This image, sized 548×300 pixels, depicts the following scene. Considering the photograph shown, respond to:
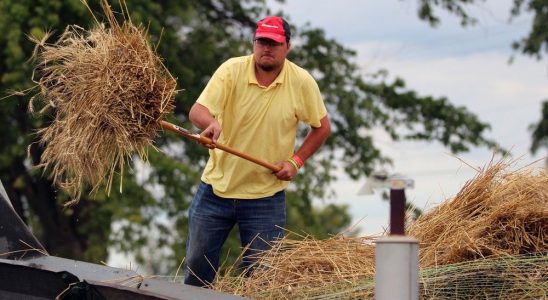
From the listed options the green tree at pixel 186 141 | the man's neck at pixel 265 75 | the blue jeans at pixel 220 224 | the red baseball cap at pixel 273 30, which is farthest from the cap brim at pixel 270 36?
the green tree at pixel 186 141

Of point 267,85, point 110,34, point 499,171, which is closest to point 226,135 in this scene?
point 267,85

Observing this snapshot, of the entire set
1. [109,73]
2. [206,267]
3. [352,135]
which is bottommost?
[206,267]

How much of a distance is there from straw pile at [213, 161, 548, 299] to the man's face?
118 cm

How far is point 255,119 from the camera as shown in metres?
6.50

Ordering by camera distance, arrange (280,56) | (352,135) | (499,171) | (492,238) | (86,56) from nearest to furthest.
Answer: (492,238) < (499,171) < (86,56) < (280,56) < (352,135)

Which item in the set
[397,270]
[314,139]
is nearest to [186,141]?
[314,139]

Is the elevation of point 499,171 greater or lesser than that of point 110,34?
lesser

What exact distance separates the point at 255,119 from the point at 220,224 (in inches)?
24.4

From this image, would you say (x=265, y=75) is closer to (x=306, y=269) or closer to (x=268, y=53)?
(x=268, y=53)

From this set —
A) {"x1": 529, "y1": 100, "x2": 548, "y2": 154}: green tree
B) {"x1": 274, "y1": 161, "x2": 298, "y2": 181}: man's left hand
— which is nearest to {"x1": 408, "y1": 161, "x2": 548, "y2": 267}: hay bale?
{"x1": 274, "y1": 161, "x2": 298, "y2": 181}: man's left hand

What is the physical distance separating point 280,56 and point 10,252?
1964mm

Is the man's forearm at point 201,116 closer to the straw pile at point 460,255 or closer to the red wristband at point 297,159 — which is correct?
the red wristband at point 297,159

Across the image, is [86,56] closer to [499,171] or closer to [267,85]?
[267,85]

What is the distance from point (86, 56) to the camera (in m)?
6.03
